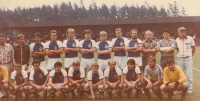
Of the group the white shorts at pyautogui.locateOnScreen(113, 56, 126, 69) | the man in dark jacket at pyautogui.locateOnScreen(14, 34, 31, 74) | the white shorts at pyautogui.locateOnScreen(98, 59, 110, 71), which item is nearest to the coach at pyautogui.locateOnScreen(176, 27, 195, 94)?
the white shorts at pyautogui.locateOnScreen(113, 56, 126, 69)

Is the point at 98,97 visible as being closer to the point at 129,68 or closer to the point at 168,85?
the point at 129,68

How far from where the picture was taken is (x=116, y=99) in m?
5.58

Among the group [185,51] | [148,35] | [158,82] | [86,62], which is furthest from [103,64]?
[185,51]

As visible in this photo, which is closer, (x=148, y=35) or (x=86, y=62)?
(x=148, y=35)

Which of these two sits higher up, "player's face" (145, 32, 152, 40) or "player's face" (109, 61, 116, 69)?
"player's face" (145, 32, 152, 40)

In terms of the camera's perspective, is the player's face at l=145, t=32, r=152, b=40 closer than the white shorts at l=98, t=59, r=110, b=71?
Yes

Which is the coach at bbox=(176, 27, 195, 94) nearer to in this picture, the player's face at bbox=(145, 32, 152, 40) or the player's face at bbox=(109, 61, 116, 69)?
the player's face at bbox=(145, 32, 152, 40)

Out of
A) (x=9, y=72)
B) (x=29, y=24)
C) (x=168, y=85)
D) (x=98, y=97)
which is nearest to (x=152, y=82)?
(x=168, y=85)

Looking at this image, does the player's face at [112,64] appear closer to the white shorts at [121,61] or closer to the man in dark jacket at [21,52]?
the white shorts at [121,61]

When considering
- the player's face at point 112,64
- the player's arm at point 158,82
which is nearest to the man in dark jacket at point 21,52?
the player's face at point 112,64

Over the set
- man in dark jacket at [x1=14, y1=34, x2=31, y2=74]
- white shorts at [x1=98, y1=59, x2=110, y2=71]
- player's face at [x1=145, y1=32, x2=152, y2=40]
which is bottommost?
white shorts at [x1=98, y1=59, x2=110, y2=71]

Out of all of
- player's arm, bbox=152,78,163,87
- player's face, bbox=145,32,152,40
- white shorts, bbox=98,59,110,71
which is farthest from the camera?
white shorts, bbox=98,59,110,71

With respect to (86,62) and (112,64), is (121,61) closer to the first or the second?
(112,64)

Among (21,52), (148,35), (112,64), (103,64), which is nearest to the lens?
(112,64)
